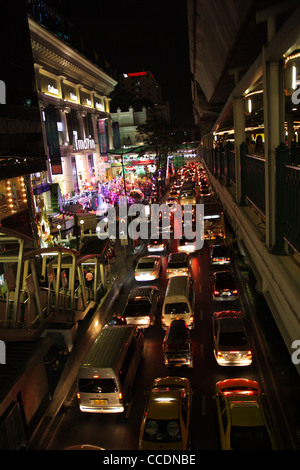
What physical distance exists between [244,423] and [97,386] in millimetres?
4513

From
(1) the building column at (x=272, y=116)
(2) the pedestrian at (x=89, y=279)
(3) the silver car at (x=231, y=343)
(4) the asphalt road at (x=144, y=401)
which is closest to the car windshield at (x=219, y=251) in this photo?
(4) the asphalt road at (x=144, y=401)

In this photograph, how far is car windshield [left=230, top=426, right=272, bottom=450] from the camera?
28.0 ft

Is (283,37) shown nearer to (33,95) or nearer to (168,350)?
(168,350)

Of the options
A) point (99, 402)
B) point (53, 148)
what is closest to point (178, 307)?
point (99, 402)

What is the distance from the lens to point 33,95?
22.0 metres

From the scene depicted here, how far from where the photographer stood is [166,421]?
9375 mm

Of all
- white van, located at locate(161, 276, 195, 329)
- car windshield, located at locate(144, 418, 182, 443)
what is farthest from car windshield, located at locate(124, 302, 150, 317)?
car windshield, located at locate(144, 418, 182, 443)

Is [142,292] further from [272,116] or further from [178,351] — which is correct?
[272,116]

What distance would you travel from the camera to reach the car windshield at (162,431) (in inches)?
357

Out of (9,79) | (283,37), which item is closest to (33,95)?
(9,79)

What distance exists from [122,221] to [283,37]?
27255mm

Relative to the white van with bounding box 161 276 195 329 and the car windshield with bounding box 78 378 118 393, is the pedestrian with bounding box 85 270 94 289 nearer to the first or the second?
the white van with bounding box 161 276 195 329

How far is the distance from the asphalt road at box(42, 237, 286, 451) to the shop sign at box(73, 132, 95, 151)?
41.7 m

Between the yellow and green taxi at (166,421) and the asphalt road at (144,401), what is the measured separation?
0.85m
